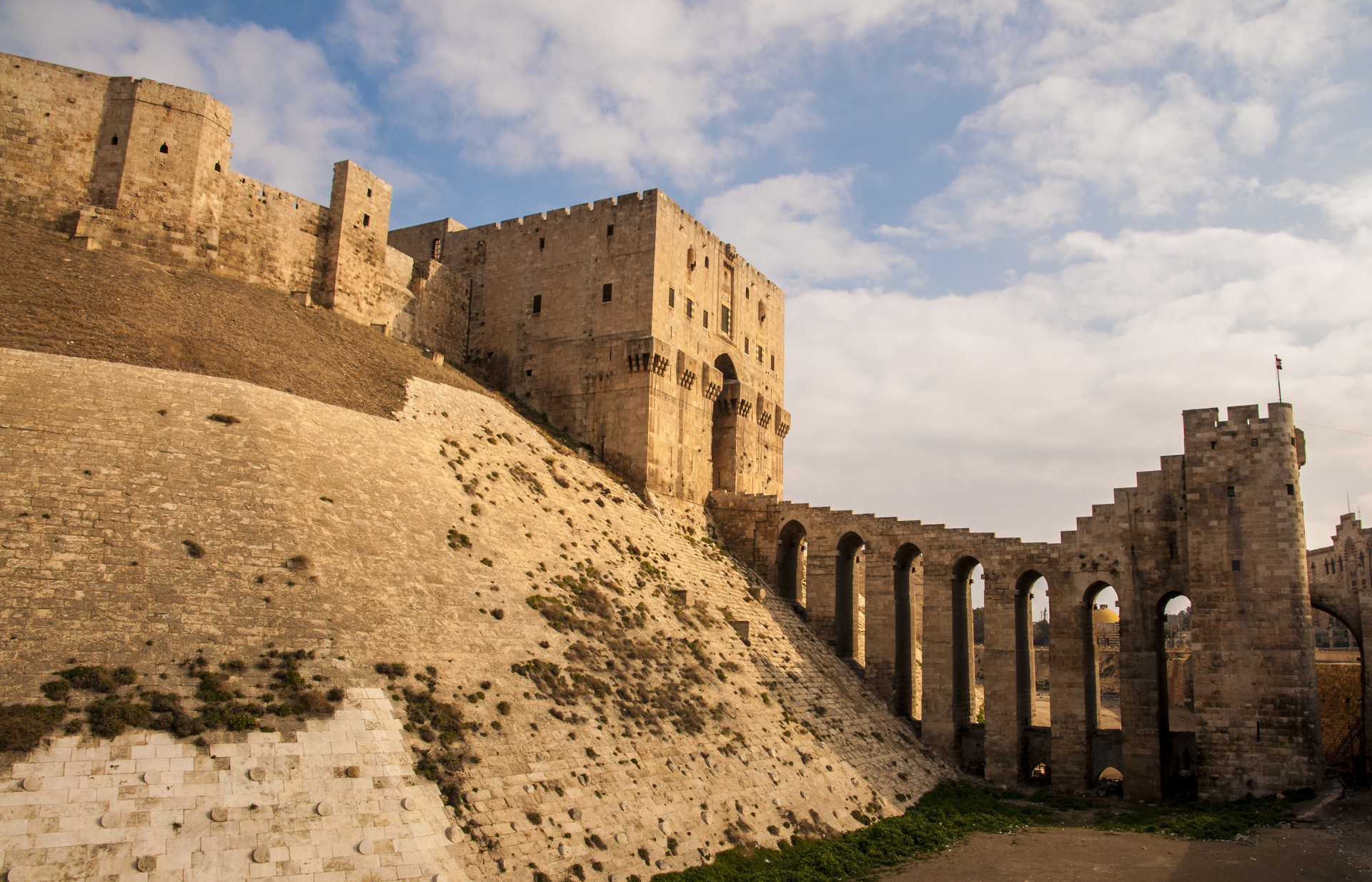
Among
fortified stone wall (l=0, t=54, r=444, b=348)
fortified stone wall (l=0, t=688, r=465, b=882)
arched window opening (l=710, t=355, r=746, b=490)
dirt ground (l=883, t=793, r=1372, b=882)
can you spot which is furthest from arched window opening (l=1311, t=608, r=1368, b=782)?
fortified stone wall (l=0, t=54, r=444, b=348)

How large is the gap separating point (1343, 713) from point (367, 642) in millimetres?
33694

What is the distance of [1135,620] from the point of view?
31.7 metres

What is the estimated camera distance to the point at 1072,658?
3241 centimetres

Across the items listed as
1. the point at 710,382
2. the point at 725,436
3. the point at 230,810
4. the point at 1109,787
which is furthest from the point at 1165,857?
the point at 725,436

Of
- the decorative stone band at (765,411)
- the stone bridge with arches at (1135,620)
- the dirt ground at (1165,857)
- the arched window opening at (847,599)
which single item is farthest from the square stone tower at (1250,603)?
the decorative stone band at (765,411)

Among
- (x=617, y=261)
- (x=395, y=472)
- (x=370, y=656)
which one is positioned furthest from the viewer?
(x=617, y=261)

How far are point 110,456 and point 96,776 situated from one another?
27.1 ft

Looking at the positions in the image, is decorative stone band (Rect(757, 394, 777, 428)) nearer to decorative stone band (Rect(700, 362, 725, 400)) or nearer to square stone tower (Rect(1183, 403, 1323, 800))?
decorative stone band (Rect(700, 362, 725, 400))

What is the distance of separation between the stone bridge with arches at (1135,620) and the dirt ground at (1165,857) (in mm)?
3850

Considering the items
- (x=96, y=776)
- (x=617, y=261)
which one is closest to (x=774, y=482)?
(x=617, y=261)

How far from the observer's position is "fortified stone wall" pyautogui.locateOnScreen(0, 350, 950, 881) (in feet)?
47.3

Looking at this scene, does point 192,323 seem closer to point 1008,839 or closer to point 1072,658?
point 1008,839

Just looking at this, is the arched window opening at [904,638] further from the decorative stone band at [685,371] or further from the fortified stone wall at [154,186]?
the fortified stone wall at [154,186]

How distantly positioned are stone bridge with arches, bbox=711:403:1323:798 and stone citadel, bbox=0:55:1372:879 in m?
0.11
